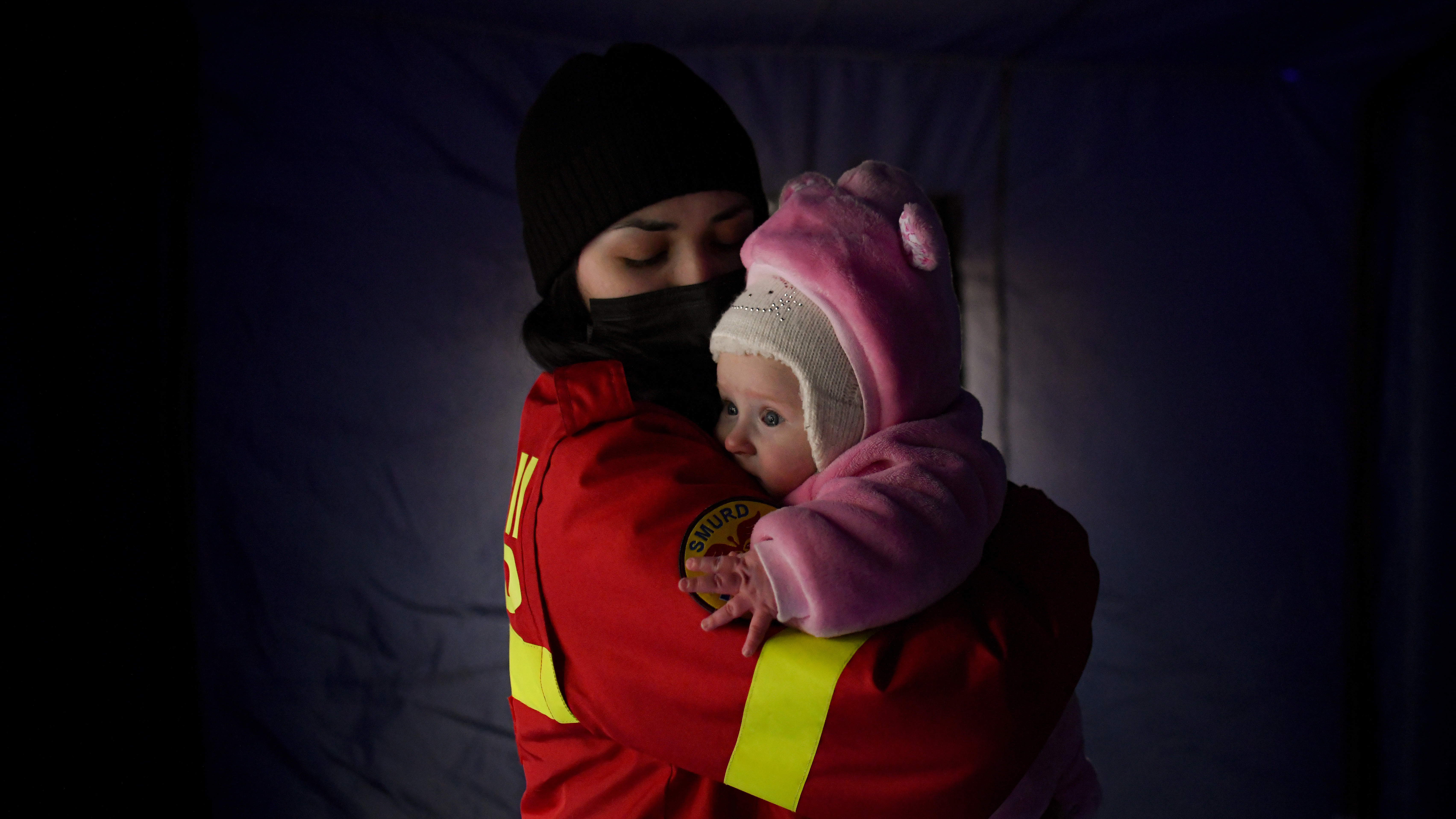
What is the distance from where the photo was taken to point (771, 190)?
2643mm

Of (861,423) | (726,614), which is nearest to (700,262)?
(861,423)

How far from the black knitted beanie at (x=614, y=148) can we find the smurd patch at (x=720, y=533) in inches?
22.7

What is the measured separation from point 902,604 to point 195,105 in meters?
2.29

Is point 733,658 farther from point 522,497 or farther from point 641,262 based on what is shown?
point 641,262

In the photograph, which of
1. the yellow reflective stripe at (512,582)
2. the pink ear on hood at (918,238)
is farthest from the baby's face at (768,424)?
the yellow reflective stripe at (512,582)

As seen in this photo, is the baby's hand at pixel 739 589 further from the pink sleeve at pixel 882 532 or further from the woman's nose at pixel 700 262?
the woman's nose at pixel 700 262

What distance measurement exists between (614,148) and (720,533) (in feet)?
2.33

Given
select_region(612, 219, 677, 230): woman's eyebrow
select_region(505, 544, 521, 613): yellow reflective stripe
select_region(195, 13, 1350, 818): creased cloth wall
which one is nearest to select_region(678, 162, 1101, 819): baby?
select_region(612, 219, 677, 230): woman's eyebrow

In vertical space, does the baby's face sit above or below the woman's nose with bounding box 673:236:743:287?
below

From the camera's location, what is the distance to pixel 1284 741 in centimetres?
289

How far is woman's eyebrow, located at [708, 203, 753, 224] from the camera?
1.39 m

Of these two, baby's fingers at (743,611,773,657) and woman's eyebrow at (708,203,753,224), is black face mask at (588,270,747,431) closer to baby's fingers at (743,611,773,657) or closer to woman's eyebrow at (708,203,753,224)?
woman's eyebrow at (708,203,753,224)

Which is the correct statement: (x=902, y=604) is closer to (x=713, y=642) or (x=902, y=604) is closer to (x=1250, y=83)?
(x=713, y=642)

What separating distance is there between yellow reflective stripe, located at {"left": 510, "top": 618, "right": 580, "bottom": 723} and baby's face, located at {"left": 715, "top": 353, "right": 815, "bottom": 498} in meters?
0.37
